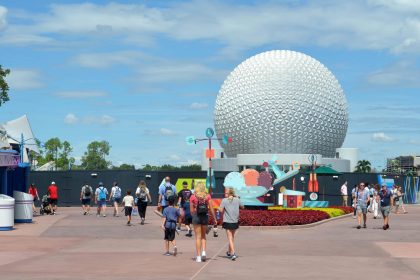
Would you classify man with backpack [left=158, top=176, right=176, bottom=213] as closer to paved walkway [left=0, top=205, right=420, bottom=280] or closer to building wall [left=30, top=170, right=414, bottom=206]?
paved walkway [left=0, top=205, right=420, bottom=280]

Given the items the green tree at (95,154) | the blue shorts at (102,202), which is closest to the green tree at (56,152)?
the green tree at (95,154)

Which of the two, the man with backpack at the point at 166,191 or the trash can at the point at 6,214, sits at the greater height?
the man with backpack at the point at 166,191

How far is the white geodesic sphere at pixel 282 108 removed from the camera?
65750mm

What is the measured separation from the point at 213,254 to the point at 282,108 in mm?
50098

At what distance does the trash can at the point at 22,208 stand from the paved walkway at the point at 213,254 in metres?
2.15

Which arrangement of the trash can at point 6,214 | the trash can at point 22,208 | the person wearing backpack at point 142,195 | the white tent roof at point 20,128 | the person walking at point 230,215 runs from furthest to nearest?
the white tent roof at point 20,128 → the trash can at point 22,208 → the person wearing backpack at point 142,195 → the trash can at point 6,214 → the person walking at point 230,215

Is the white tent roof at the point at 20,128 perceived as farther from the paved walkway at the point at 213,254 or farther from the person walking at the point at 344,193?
the paved walkway at the point at 213,254

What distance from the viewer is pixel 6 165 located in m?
25.5

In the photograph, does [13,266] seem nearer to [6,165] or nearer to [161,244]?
[161,244]

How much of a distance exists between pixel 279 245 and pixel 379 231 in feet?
22.9

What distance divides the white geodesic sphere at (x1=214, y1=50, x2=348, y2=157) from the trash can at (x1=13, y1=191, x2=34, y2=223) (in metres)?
40.9

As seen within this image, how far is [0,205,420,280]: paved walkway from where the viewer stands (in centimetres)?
1291

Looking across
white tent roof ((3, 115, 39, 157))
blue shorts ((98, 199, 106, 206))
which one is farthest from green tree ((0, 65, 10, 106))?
white tent roof ((3, 115, 39, 157))

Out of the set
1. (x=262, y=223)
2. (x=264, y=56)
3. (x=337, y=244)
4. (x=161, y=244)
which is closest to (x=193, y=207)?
(x=161, y=244)
